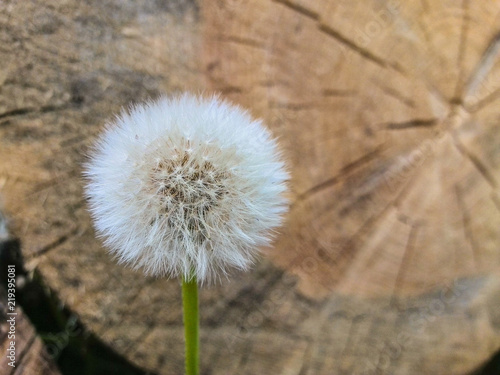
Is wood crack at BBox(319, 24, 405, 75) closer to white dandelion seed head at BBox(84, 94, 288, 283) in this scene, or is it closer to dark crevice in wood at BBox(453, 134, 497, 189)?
dark crevice in wood at BBox(453, 134, 497, 189)

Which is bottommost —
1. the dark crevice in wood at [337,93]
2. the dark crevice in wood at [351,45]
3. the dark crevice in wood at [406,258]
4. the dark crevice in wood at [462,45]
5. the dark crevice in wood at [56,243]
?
the dark crevice in wood at [56,243]

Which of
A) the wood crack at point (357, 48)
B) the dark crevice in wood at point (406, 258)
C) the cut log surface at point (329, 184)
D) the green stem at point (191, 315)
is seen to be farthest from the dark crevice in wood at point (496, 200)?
the green stem at point (191, 315)

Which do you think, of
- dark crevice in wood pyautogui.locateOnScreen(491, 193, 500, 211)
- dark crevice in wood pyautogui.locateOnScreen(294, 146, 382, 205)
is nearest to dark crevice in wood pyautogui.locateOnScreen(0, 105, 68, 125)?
dark crevice in wood pyautogui.locateOnScreen(294, 146, 382, 205)

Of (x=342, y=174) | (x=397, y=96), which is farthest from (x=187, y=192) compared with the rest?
(x=397, y=96)

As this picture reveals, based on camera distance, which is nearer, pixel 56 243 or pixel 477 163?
pixel 56 243

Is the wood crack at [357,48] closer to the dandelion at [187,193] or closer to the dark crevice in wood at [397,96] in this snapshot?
the dark crevice in wood at [397,96]

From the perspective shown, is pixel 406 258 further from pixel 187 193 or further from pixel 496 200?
pixel 187 193

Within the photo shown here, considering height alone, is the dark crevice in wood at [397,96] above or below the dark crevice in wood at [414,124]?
above
